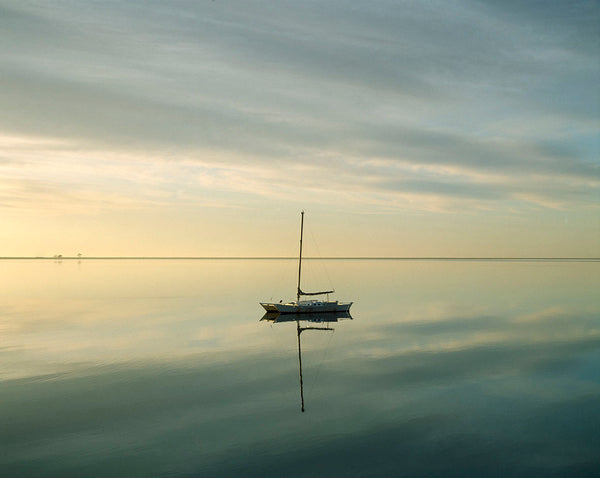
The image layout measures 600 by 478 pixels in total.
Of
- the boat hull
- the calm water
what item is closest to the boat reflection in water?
the boat hull

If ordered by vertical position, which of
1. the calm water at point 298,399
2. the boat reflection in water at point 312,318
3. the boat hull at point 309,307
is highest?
the boat hull at point 309,307

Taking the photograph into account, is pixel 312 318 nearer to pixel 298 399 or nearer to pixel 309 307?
pixel 309 307

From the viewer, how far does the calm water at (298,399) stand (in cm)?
2203

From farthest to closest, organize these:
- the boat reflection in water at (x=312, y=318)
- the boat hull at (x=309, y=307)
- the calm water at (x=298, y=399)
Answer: the boat hull at (x=309, y=307) < the boat reflection in water at (x=312, y=318) < the calm water at (x=298, y=399)

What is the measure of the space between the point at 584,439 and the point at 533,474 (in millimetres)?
5599

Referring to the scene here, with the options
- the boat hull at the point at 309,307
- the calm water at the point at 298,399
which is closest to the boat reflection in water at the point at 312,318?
the boat hull at the point at 309,307

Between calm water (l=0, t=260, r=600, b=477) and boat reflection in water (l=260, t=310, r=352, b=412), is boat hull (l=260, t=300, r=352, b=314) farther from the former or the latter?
calm water (l=0, t=260, r=600, b=477)

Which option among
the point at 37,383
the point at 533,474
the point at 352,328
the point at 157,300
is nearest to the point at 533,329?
the point at 352,328

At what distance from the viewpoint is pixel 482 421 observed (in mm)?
26984

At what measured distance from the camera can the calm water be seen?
22031mm

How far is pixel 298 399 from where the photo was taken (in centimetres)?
3158

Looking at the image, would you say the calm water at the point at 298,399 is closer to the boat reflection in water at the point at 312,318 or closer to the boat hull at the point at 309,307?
the boat reflection in water at the point at 312,318

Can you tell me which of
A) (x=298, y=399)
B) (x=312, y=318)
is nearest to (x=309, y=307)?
(x=312, y=318)

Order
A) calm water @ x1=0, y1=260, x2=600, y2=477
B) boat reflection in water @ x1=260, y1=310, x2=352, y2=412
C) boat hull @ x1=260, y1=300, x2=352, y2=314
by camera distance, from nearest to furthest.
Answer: calm water @ x1=0, y1=260, x2=600, y2=477 < boat reflection in water @ x1=260, y1=310, x2=352, y2=412 < boat hull @ x1=260, y1=300, x2=352, y2=314
